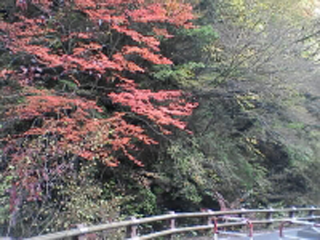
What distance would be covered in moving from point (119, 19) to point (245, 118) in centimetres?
778

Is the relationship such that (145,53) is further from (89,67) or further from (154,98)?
(89,67)

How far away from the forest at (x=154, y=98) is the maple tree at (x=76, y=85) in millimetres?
52

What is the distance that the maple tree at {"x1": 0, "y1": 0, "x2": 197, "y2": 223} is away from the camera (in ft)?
23.9

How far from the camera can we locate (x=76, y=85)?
1037 cm

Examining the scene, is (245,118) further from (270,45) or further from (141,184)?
(141,184)

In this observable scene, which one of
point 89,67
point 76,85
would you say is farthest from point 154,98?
point 76,85

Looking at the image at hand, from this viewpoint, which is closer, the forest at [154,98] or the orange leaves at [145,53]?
the forest at [154,98]

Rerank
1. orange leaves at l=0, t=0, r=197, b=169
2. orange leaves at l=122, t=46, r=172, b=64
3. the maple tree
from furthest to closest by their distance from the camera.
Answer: orange leaves at l=122, t=46, r=172, b=64 → orange leaves at l=0, t=0, r=197, b=169 → the maple tree

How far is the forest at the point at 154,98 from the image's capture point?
27.1 ft

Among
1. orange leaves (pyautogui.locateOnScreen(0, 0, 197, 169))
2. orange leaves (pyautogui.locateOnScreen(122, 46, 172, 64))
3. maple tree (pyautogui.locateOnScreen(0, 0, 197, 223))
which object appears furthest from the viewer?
orange leaves (pyautogui.locateOnScreen(122, 46, 172, 64))

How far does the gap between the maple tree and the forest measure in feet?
0.17

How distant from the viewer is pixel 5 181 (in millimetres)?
6531

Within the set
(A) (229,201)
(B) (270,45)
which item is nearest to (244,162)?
(A) (229,201)

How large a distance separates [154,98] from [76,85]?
2460 mm
